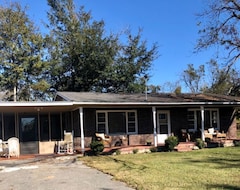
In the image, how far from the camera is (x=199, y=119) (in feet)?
70.2

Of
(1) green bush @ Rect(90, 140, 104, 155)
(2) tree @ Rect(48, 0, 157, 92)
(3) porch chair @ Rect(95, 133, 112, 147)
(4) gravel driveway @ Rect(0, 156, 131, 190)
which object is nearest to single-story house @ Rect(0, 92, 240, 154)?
(3) porch chair @ Rect(95, 133, 112, 147)

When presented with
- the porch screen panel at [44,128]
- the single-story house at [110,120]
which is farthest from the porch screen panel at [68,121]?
the porch screen panel at [44,128]

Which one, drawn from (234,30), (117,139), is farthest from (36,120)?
(234,30)

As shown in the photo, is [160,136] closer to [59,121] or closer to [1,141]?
[59,121]

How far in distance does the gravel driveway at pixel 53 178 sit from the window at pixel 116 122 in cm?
560

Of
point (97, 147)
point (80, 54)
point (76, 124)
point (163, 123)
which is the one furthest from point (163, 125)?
point (80, 54)

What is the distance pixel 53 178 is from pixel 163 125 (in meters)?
11.8

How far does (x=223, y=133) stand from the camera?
21.1 m

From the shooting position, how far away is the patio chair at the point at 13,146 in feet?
53.0

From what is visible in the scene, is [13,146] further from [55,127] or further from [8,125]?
[55,127]

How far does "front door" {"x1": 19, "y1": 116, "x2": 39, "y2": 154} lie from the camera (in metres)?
17.7

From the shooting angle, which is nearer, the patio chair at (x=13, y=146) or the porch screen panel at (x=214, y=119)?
the patio chair at (x=13, y=146)

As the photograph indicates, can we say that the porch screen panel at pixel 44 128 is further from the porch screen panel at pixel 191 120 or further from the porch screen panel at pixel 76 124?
the porch screen panel at pixel 191 120

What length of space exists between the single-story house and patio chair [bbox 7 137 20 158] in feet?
3.41
